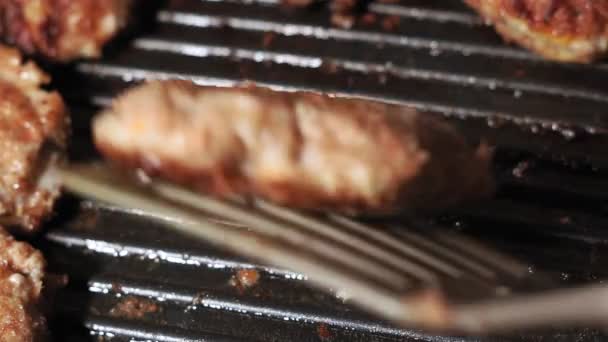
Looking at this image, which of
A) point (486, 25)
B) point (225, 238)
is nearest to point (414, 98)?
point (486, 25)

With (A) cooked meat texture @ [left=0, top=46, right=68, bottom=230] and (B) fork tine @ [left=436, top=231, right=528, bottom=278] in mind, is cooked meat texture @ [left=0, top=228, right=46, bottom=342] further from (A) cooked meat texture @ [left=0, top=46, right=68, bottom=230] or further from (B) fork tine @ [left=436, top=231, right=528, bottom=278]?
(B) fork tine @ [left=436, top=231, right=528, bottom=278]

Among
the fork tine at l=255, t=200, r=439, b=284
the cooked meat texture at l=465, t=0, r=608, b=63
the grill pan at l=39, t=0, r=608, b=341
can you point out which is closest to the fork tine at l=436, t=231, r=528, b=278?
the fork tine at l=255, t=200, r=439, b=284

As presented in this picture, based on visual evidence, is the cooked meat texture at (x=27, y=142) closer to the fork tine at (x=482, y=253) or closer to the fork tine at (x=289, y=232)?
the fork tine at (x=289, y=232)

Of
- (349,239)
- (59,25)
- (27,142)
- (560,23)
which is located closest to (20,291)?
(27,142)

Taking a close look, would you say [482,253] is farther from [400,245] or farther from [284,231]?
[284,231]

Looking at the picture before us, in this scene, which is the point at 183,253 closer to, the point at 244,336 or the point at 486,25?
the point at 244,336
